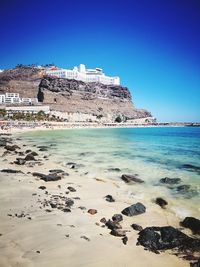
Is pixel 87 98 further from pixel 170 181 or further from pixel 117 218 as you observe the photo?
pixel 117 218

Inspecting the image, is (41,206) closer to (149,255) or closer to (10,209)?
(10,209)

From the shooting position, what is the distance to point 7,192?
9383 millimetres

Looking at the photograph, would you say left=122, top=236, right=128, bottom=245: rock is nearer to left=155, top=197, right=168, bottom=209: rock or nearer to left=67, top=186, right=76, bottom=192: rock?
left=155, top=197, right=168, bottom=209: rock

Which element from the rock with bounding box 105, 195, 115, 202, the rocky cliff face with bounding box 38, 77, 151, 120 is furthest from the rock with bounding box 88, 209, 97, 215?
the rocky cliff face with bounding box 38, 77, 151, 120

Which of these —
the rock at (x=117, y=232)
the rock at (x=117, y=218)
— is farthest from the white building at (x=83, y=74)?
the rock at (x=117, y=232)

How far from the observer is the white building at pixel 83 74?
170 m

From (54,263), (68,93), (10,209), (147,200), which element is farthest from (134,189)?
(68,93)

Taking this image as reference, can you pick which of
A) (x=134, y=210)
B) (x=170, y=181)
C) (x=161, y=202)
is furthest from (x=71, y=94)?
(x=134, y=210)

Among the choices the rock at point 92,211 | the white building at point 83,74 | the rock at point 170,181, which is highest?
the white building at point 83,74

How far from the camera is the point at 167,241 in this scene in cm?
624

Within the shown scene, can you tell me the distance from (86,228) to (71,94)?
14135 cm

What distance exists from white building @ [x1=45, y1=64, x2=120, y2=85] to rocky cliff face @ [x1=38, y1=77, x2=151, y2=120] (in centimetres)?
1676

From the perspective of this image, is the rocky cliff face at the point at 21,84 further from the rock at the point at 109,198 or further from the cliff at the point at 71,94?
the rock at the point at 109,198

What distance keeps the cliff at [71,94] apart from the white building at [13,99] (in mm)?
5345
